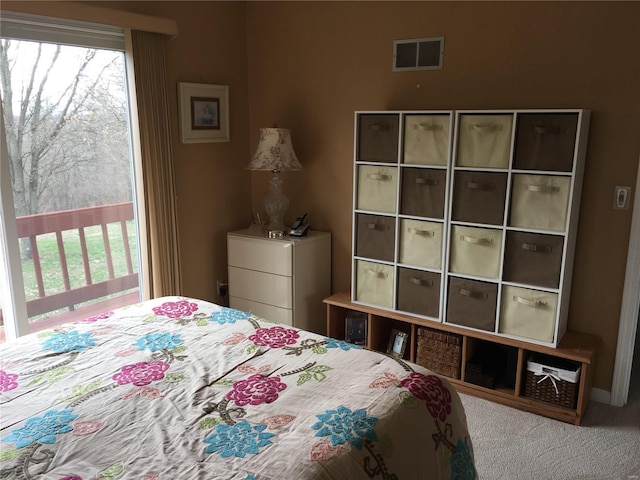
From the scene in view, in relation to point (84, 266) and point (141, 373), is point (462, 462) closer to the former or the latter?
point (141, 373)

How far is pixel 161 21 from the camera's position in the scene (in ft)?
10.2

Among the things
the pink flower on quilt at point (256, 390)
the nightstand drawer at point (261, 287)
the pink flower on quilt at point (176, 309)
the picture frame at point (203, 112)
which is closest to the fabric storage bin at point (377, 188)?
the nightstand drawer at point (261, 287)

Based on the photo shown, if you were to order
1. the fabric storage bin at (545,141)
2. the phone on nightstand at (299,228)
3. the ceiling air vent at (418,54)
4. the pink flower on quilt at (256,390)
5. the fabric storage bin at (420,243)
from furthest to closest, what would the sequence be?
the phone on nightstand at (299,228) → the ceiling air vent at (418,54) → the fabric storage bin at (420,243) → the fabric storage bin at (545,141) → the pink flower on quilt at (256,390)

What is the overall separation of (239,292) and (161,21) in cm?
179

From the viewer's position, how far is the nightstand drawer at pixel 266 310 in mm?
3533

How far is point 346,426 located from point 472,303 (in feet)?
5.41

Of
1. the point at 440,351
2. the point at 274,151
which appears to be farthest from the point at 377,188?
the point at 440,351

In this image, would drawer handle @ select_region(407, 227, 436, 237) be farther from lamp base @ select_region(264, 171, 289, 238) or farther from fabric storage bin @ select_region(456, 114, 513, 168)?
lamp base @ select_region(264, 171, 289, 238)

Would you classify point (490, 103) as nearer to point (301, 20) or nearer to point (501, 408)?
point (301, 20)

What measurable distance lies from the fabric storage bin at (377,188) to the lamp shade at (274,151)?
0.56m

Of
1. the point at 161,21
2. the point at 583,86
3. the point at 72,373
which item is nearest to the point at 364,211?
the point at 583,86

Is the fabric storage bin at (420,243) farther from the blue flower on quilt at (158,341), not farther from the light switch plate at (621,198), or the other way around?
the blue flower on quilt at (158,341)

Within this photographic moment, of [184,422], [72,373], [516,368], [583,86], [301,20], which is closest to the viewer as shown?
[184,422]

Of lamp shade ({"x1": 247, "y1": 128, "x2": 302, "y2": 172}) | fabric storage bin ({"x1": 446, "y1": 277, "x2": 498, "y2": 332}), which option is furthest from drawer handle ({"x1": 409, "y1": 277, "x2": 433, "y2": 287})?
lamp shade ({"x1": 247, "y1": 128, "x2": 302, "y2": 172})
